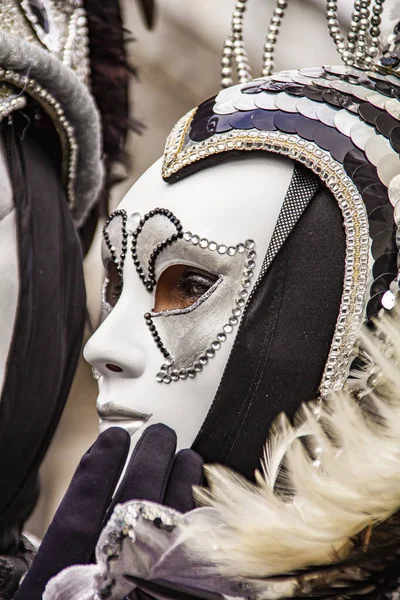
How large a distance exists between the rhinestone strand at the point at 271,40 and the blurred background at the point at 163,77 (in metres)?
0.36

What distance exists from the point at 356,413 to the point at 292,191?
389 millimetres

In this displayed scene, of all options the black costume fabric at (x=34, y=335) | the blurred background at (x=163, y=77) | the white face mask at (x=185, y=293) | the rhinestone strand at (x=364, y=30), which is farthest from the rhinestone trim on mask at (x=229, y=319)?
the blurred background at (x=163, y=77)

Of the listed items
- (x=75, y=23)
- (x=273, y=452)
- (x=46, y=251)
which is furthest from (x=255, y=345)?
(x=75, y=23)

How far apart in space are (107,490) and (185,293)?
0.34m

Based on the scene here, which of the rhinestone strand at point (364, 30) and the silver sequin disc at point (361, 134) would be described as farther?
the rhinestone strand at point (364, 30)

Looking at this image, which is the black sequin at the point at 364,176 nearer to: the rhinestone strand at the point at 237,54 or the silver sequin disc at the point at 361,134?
the silver sequin disc at the point at 361,134

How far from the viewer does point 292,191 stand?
4.44ft

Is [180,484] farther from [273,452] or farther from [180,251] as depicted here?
[180,251]

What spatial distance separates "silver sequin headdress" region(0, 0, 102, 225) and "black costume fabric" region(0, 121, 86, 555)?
0.26 ft

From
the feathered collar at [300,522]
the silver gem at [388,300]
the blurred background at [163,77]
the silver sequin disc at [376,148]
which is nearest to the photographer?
the feathered collar at [300,522]

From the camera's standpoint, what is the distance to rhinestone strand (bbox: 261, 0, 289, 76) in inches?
71.1

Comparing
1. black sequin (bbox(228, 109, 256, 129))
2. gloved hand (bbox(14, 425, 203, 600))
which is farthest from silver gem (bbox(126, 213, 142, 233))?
gloved hand (bbox(14, 425, 203, 600))

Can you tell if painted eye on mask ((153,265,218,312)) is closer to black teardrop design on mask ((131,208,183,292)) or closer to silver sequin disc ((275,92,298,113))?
black teardrop design on mask ((131,208,183,292))

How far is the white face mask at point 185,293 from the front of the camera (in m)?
1.33
